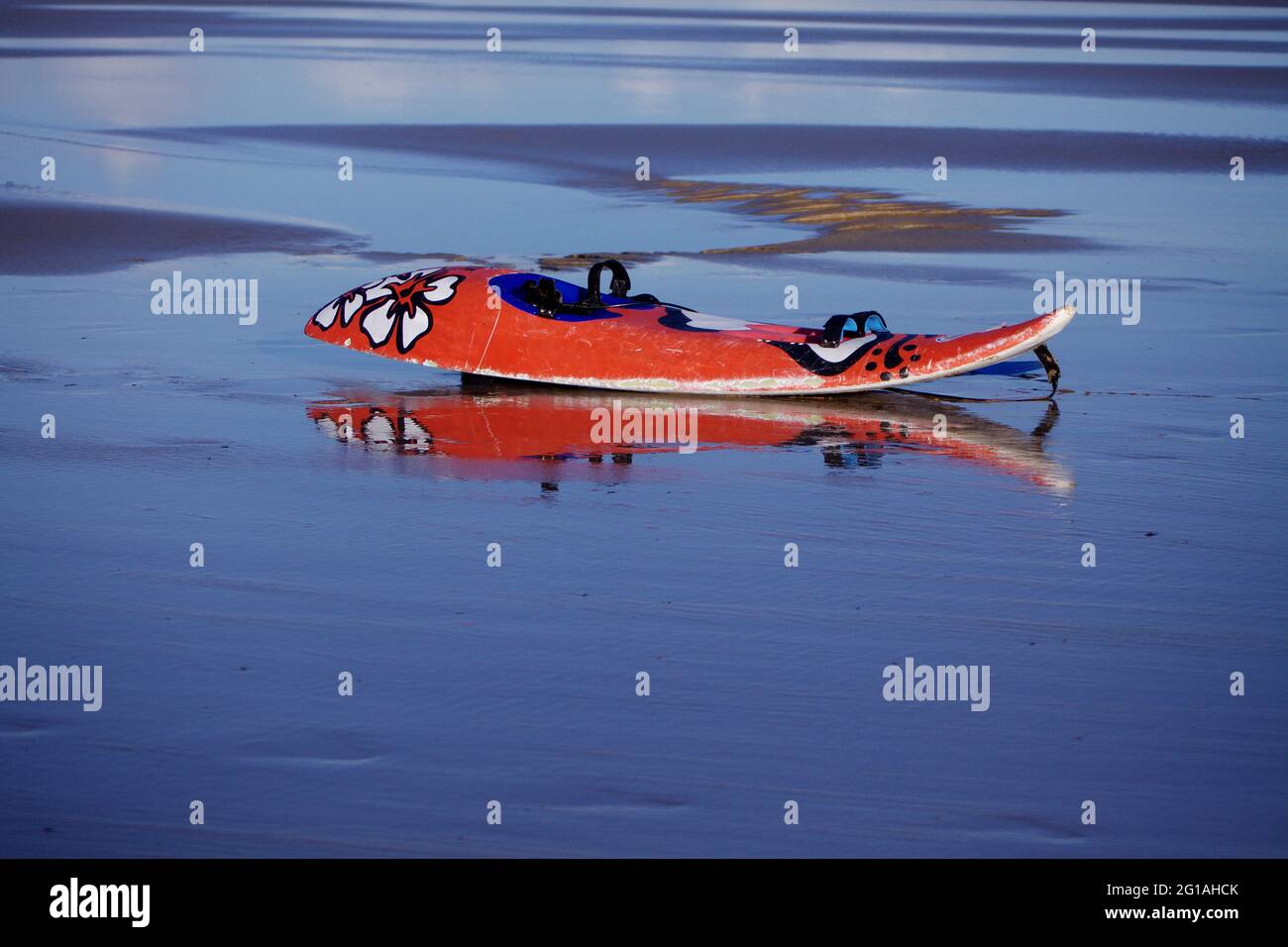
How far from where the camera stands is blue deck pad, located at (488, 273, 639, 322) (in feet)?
37.0

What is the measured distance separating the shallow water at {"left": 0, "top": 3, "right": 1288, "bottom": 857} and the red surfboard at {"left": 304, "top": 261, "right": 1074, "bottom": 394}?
21 cm

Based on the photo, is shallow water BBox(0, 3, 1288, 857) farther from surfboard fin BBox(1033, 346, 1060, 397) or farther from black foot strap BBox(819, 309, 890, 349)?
black foot strap BBox(819, 309, 890, 349)

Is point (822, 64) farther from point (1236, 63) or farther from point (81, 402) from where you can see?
point (81, 402)

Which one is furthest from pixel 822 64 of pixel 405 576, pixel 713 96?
pixel 405 576

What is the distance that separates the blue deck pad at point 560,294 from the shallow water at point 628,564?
0.51 m

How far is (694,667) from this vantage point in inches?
265

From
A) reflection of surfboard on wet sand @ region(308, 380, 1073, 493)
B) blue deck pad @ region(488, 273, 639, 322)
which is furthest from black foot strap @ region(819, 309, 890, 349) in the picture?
blue deck pad @ region(488, 273, 639, 322)

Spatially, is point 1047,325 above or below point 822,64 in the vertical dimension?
below

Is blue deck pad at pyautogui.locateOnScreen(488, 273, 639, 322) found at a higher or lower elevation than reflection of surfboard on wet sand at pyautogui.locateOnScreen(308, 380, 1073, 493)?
higher

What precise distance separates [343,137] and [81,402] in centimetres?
1422

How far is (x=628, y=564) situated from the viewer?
311 inches

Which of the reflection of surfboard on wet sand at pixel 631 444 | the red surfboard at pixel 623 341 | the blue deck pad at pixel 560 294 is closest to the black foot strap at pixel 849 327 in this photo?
the red surfboard at pixel 623 341

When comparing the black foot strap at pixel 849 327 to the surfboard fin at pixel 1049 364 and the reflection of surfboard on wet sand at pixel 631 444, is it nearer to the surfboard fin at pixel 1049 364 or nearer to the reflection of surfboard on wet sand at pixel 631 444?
the reflection of surfboard on wet sand at pixel 631 444

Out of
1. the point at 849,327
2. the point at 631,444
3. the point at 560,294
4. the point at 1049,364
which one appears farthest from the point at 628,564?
the point at 1049,364
